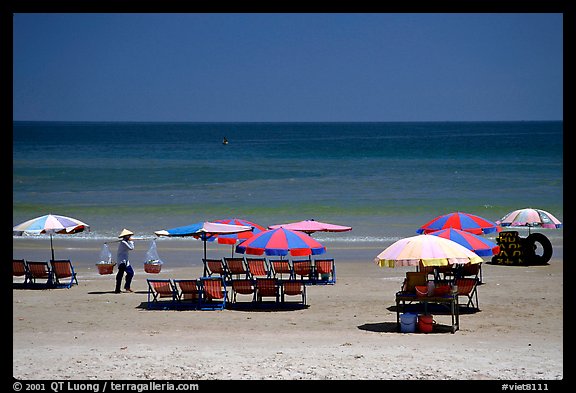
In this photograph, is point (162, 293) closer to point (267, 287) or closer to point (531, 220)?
point (267, 287)

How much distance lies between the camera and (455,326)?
43.3ft

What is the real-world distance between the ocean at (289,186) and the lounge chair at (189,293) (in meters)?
11.0

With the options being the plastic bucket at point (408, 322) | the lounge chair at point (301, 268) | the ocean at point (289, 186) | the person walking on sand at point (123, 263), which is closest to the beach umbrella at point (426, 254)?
the plastic bucket at point (408, 322)

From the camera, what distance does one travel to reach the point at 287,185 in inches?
2138

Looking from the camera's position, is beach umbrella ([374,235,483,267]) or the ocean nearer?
beach umbrella ([374,235,483,267])

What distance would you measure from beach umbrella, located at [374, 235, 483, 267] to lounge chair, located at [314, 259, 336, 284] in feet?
16.9

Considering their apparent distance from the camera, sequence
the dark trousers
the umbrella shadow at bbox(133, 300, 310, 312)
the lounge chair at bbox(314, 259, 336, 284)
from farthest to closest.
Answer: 1. the lounge chair at bbox(314, 259, 336, 284)
2. the dark trousers
3. the umbrella shadow at bbox(133, 300, 310, 312)

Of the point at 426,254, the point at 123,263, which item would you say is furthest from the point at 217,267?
the point at 426,254

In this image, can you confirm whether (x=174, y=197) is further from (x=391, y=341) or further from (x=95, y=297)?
(x=391, y=341)

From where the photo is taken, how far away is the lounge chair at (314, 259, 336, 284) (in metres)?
18.2

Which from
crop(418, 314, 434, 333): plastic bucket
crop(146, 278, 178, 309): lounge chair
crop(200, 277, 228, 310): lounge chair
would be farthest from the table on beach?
crop(146, 278, 178, 309): lounge chair

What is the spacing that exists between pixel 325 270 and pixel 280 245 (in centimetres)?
347

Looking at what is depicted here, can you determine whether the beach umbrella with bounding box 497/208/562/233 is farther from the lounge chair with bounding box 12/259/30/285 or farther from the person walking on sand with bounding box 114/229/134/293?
the lounge chair with bounding box 12/259/30/285
